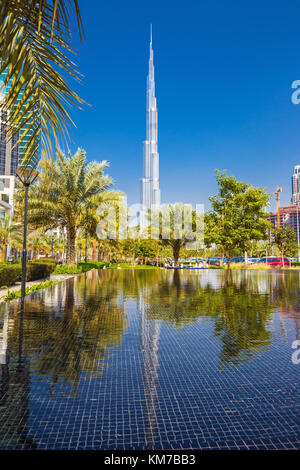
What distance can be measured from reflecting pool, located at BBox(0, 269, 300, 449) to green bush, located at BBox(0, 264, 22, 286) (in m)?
6.24

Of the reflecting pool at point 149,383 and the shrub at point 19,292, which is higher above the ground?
the shrub at point 19,292

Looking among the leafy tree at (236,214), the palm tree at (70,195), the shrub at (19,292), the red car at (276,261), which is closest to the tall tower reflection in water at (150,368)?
the shrub at (19,292)

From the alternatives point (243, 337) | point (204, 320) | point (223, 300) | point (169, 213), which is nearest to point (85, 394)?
point (243, 337)

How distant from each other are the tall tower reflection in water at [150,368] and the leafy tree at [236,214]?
24447 millimetres

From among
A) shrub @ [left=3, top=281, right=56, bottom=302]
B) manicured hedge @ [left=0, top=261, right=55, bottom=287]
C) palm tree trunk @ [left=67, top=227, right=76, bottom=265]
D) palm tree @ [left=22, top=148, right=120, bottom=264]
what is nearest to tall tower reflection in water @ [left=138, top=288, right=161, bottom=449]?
shrub @ [left=3, top=281, right=56, bottom=302]

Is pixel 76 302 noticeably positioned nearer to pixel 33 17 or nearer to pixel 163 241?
pixel 33 17

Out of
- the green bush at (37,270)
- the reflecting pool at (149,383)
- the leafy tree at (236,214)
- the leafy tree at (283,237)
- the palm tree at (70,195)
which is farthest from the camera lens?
the leafy tree at (283,237)

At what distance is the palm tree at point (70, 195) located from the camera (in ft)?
67.6

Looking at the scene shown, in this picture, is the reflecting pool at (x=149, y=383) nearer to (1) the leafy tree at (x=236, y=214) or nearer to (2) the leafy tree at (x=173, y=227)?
(1) the leafy tree at (x=236, y=214)

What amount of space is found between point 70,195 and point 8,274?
28.5 ft

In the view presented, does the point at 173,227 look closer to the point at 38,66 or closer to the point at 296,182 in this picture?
the point at 38,66

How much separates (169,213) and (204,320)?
3428cm

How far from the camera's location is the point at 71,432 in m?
2.96

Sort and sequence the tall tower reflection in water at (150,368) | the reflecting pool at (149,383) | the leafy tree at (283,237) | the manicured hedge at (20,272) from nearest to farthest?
the reflecting pool at (149,383), the tall tower reflection in water at (150,368), the manicured hedge at (20,272), the leafy tree at (283,237)
